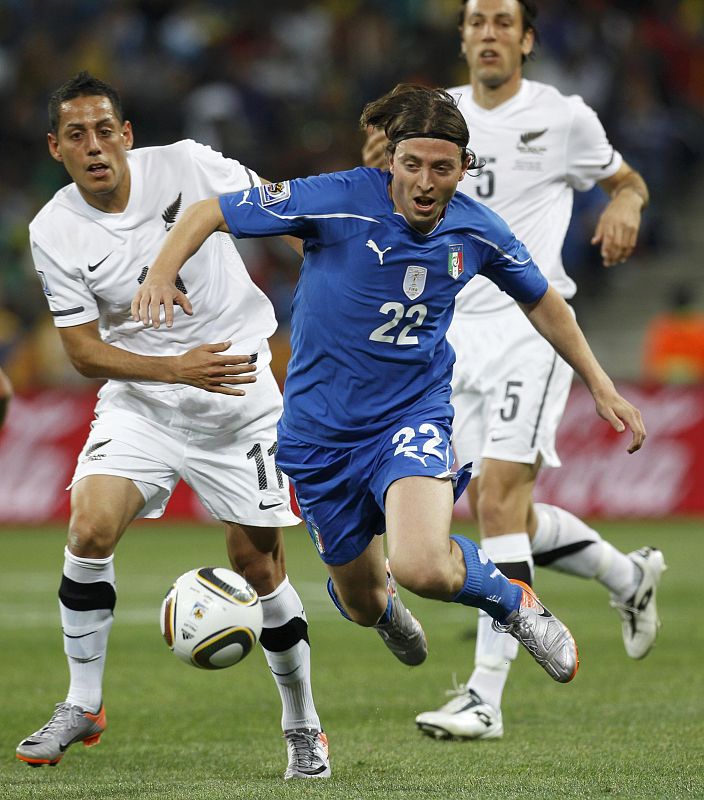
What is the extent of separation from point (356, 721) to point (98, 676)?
1.19m

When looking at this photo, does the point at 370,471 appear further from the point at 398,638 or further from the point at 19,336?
the point at 19,336

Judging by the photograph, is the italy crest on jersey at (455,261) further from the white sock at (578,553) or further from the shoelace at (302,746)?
the white sock at (578,553)

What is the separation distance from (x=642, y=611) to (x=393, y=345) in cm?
262

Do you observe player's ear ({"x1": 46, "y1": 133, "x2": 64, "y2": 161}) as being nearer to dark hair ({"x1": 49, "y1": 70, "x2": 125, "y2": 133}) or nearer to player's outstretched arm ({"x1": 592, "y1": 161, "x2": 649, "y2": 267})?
dark hair ({"x1": 49, "y1": 70, "x2": 125, "y2": 133})

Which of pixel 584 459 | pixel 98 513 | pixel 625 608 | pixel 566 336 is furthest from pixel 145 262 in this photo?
pixel 584 459

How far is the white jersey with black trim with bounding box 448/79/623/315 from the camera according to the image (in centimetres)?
639

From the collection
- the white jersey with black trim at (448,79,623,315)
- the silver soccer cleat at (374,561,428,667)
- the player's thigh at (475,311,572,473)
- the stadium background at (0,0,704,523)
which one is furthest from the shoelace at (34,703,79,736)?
the stadium background at (0,0,704,523)

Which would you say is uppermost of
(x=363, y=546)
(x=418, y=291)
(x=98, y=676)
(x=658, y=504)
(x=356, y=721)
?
(x=418, y=291)

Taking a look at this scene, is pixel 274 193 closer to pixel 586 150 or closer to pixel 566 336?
pixel 566 336

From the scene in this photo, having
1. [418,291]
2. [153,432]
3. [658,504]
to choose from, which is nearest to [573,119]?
[418,291]

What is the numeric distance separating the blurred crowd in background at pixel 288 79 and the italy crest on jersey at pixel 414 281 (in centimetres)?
1111

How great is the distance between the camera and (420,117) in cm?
468

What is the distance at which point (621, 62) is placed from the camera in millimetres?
16781

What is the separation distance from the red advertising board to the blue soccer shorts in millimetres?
8591
